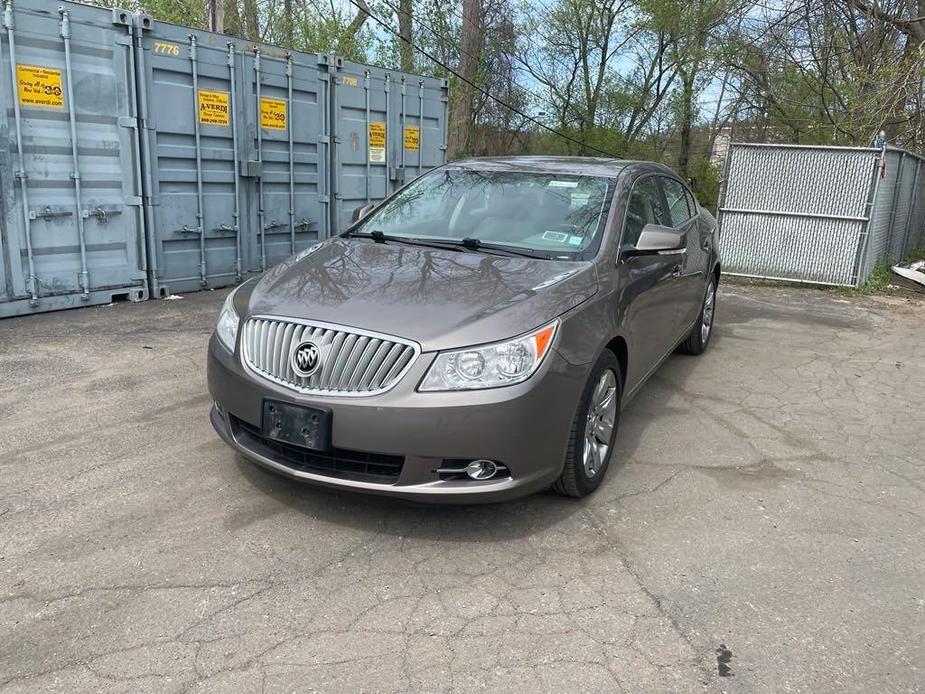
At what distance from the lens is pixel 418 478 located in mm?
3137

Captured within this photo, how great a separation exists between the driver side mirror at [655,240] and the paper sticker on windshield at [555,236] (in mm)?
382

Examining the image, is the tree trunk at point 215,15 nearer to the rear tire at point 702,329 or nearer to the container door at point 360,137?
the container door at point 360,137

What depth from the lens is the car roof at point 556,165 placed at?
4.84 m

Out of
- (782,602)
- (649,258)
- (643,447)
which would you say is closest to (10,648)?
(782,602)

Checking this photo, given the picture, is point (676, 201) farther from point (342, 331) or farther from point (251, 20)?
point (251, 20)

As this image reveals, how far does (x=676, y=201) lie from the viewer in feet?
19.1

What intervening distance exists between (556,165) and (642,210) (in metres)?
0.64

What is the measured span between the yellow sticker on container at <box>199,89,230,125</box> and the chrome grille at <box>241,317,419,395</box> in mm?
5826

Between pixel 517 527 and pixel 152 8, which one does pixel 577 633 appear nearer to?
pixel 517 527

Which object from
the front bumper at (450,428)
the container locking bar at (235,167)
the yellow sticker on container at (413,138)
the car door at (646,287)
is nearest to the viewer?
the front bumper at (450,428)

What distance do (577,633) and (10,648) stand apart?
1.94 metres

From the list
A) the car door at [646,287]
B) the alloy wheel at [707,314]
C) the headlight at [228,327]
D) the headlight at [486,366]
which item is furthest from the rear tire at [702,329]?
the headlight at [228,327]

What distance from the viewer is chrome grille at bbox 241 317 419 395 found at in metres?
3.13

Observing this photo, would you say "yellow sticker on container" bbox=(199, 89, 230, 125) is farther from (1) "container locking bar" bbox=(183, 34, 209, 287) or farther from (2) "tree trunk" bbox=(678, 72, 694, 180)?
(2) "tree trunk" bbox=(678, 72, 694, 180)
